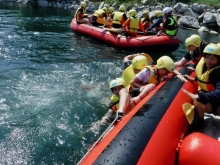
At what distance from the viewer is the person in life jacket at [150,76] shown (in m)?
4.52

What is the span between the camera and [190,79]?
428cm

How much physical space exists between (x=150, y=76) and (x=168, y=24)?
526 cm

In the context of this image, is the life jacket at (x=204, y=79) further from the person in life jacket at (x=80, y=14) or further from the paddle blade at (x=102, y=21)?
the person in life jacket at (x=80, y=14)

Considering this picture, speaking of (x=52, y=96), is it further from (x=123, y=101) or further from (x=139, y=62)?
(x=123, y=101)

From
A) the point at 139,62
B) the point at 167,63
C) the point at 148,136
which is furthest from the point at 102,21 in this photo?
the point at 148,136

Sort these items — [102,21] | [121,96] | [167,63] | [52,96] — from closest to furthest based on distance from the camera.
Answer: [121,96]
[167,63]
[52,96]
[102,21]

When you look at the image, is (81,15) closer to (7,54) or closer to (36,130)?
(7,54)

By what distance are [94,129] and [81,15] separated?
30.6 feet

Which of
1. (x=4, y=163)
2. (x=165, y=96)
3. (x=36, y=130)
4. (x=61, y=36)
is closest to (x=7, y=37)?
Result: (x=61, y=36)

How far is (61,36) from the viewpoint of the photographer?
12453 mm

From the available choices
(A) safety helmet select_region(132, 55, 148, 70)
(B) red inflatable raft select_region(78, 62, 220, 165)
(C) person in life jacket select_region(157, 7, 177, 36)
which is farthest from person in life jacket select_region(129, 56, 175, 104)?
(C) person in life jacket select_region(157, 7, 177, 36)

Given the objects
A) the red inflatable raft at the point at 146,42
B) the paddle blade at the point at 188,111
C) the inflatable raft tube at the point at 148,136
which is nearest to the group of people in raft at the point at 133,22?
the red inflatable raft at the point at 146,42

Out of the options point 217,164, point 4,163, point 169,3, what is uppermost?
point 169,3

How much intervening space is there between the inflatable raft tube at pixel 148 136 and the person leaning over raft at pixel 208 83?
0.90ft
